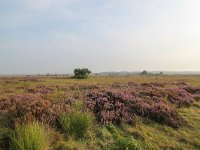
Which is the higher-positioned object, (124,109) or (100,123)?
(124,109)

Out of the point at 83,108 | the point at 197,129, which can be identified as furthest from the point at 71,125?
the point at 197,129

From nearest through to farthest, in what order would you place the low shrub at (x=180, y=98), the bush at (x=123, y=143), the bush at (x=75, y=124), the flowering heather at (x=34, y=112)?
the bush at (x=123, y=143), the bush at (x=75, y=124), the flowering heather at (x=34, y=112), the low shrub at (x=180, y=98)

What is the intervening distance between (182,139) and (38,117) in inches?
243

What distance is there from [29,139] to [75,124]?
2.46 meters

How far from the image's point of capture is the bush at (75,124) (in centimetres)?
1080

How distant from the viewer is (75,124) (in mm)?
11023

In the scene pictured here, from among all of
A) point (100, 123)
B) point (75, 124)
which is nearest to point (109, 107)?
point (100, 123)

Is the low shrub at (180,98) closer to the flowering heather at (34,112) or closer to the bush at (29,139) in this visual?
the flowering heather at (34,112)

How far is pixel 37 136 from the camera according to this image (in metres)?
8.97

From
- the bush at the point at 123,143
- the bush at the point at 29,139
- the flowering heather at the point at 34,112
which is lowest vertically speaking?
the bush at the point at 123,143

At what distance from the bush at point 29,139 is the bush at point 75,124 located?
146 centimetres

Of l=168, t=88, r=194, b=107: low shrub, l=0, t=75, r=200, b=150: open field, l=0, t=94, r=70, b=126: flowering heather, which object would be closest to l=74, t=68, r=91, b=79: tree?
l=168, t=88, r=194, b=107: low shrub

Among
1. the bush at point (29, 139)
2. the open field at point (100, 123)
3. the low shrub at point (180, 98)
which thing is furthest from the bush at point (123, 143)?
the low shrub at point (180, 98)

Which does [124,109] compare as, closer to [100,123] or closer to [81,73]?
[100,123]
